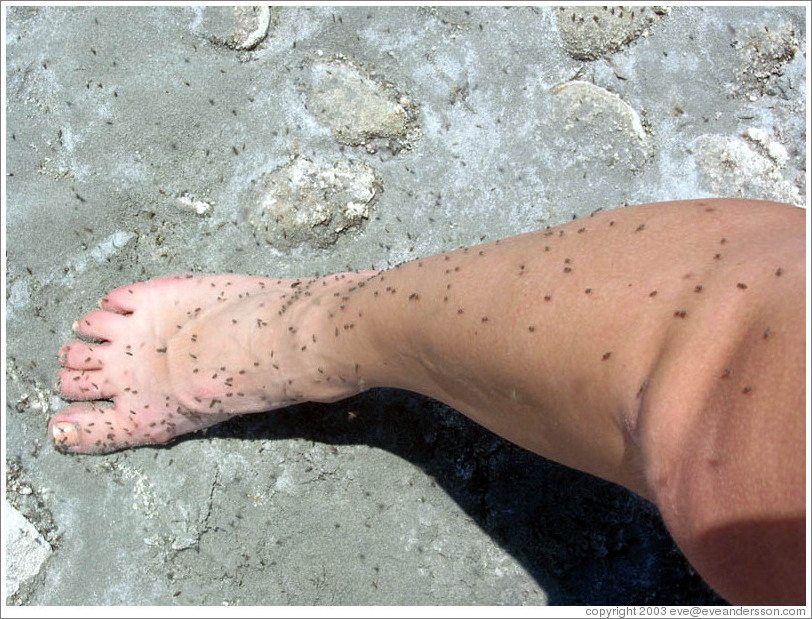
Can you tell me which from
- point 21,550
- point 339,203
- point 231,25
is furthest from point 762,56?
point 21,550

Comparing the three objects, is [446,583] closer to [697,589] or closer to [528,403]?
[697,589]

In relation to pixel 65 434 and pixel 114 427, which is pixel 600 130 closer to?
pixel 114 427

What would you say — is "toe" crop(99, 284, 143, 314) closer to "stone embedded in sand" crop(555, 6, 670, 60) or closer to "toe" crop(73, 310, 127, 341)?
"toe" crop(73, 310, 127, 341)

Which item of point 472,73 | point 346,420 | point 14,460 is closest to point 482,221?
point 472,73

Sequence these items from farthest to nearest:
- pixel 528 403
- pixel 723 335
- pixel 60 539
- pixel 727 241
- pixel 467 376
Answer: pixel 60 539
pixel 467 376
pixel 528 403
pixel 727 241
pixel 723 335

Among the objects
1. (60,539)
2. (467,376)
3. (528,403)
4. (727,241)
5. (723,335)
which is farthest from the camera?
(60,539)
